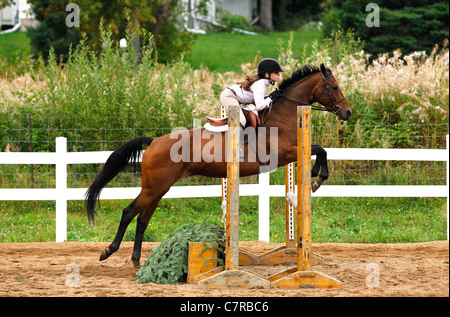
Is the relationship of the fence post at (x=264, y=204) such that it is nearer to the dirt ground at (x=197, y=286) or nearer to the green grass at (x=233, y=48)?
the dirt ground at (x=197, y=286)

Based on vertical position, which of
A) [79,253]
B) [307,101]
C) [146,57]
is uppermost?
[146,57]

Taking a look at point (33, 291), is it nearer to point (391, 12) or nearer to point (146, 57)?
point (146, 57)

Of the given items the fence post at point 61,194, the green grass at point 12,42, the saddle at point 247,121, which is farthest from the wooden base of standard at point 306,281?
the green grass at point 12,42

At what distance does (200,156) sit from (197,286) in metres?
1.49

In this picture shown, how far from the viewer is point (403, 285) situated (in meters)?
6.06

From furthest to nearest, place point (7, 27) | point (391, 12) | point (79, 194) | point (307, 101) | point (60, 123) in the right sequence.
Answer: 1. point (7, 27)
2. point (391, 12)
3. point (60, 123)
4. point (79, 194)
5. point (307, 101)

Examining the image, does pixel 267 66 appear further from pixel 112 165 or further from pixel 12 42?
pixel 12 42

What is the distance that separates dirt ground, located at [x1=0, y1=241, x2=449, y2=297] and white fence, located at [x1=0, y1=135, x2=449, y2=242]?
60 centimetres

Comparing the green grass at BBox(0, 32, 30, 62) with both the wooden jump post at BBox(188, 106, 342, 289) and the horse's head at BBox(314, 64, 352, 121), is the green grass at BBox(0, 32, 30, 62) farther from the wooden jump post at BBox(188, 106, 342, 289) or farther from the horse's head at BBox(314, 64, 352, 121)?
the wooden jump post at BBox(188, 106, 342, 289)

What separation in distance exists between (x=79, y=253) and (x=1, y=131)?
15.3 feet

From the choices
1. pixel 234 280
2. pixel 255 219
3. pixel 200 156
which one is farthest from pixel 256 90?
pixel 255 219

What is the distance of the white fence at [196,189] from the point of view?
906 cm

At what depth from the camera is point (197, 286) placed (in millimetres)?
6102

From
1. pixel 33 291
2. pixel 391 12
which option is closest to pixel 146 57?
pixel 33 291
